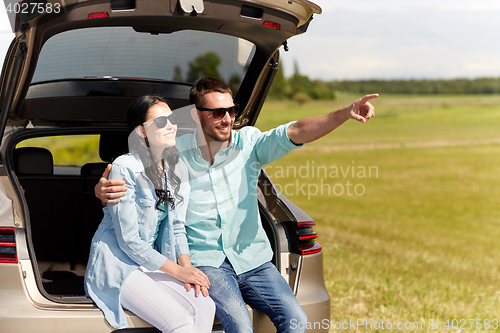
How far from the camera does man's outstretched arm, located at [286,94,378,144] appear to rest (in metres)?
2.48

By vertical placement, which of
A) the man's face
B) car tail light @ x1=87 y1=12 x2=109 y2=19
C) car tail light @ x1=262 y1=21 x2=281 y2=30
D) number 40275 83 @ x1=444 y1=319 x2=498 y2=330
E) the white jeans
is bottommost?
number 40275 83 @ x1=444 y1=319 x2=498 y2=330

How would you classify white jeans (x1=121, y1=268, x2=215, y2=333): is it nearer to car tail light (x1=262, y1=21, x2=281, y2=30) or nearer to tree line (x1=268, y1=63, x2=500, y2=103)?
car tail light (x1=262, y1=21, x2=281, y2=30)

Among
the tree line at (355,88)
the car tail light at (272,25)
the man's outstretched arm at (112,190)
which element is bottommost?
the tree line at (355,88)

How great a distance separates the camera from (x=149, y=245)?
2.53 metres

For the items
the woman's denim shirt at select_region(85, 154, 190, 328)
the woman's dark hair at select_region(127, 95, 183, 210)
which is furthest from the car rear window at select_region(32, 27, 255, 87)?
the woman's denim shirt at select_region(85, 154, 190, 328)

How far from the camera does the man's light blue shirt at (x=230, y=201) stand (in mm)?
2770

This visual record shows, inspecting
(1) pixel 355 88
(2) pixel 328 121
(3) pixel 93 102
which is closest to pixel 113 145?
(3) pixel 93 102

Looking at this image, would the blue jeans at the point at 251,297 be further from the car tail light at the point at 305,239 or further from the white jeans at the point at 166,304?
the car tail light at the point at 305,239

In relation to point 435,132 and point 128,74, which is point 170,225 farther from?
point 435,132

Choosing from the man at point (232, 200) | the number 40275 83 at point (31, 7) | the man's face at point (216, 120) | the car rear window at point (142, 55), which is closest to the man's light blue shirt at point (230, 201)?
the man at point (232, 200)

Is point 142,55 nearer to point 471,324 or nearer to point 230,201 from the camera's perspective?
point 230,201

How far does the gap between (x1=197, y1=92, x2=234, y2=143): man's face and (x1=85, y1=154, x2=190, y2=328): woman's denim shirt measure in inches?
16.6

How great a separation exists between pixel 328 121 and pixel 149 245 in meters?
1.11

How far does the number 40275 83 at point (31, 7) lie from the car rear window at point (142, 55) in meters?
0.44
